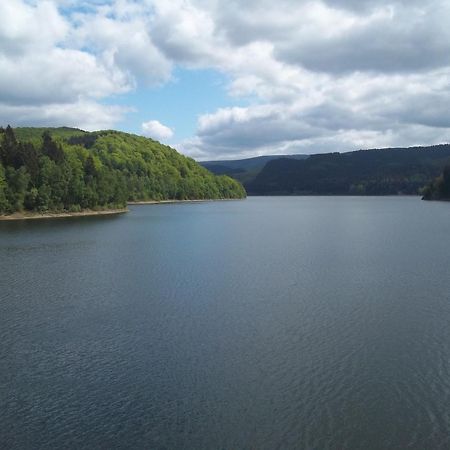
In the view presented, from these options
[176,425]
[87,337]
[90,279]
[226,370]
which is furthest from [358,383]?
[90,279]

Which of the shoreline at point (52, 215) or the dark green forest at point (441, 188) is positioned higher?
the dark green forest at point (441, 188)

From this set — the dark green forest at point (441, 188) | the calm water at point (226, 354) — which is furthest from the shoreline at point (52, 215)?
the dark green forest at point (441, 188)

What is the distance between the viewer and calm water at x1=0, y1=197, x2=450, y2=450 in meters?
13.9

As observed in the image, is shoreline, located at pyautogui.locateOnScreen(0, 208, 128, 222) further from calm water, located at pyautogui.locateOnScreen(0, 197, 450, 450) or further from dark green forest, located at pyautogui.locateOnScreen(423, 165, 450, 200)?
dark green forest, located at pyautogui.locateOnScreen(423, 165, 450, 200)

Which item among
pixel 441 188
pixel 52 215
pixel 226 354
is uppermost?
pixel 441 188

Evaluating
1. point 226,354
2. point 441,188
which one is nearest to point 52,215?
point 226,354

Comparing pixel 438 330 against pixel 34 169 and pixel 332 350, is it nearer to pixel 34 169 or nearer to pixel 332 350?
pixel 332 350

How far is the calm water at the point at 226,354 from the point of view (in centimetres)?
1388

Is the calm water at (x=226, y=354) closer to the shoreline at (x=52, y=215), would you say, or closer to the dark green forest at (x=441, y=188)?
the shoreline at (x=52, y=215)

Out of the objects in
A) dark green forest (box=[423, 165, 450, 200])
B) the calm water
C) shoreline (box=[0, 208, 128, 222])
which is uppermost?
dark green forest (box=[423, 165, 450, 200])

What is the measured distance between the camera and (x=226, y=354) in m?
19.9

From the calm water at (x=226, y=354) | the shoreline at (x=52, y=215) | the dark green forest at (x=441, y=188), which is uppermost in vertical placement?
the dark green forest at (x=441, y=188)

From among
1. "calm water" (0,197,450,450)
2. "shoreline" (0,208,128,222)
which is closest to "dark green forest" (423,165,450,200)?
"shoreline" (0,208,128,222)

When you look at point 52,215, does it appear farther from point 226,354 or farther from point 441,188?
point 441,188
